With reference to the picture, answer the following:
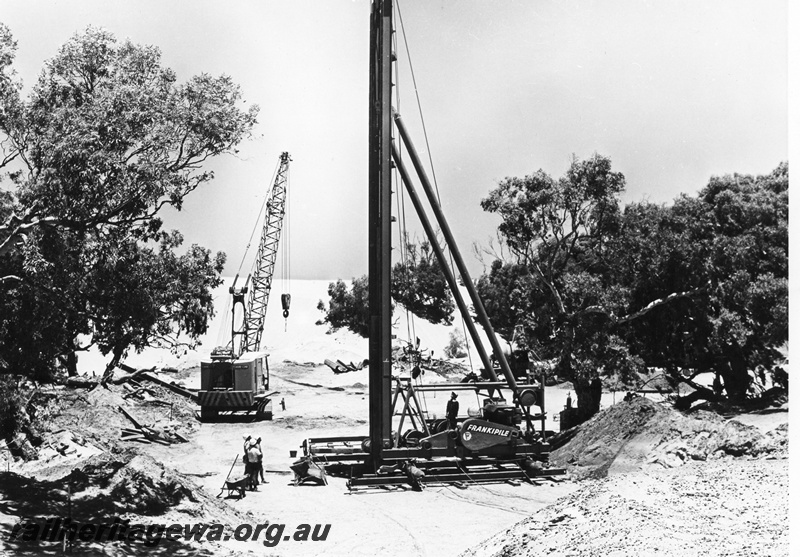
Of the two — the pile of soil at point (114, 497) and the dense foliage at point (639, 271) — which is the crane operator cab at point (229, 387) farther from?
the pile of soil at point (114, 497)

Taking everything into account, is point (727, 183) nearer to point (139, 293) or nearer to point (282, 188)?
point (139, 293)

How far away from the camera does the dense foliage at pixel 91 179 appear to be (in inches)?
425

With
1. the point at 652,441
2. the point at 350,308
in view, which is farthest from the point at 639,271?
the point at 350,308

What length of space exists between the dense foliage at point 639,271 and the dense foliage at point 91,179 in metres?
11.6

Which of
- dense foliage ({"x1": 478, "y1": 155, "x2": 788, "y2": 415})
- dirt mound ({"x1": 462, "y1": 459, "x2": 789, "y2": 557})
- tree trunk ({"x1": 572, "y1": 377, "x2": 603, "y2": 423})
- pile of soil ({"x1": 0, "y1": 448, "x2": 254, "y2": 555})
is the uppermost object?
Result: dense foliage ({"x1": 478, "y1": 155, "x2": 788, "y2": 415})

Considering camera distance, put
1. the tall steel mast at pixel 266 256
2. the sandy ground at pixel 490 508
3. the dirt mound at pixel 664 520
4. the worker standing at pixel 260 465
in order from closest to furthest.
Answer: the dirt mound at pixel 664 520
the sandy ground at pixel 490 508
the worker standing at pixel 260 465
the tall steel mast at pixel 266 256

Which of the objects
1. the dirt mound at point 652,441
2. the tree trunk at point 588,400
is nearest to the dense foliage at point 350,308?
the tree trunk at point 588,400

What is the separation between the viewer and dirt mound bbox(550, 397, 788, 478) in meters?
15.1

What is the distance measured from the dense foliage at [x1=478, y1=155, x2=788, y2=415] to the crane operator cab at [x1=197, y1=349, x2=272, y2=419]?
1196 cm

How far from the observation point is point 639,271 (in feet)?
71.8

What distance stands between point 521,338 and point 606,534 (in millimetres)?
12601

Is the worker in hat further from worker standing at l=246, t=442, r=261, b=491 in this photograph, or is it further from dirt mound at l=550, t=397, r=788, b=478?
worker standing at l=246, t=442, r=261, b=491

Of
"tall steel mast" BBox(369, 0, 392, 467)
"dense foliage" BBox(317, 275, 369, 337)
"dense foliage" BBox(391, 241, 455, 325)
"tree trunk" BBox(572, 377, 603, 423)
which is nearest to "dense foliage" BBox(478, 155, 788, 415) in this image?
"tree trunk" BBox(572, 377, 603, 423)

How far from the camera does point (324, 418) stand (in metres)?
30.0
